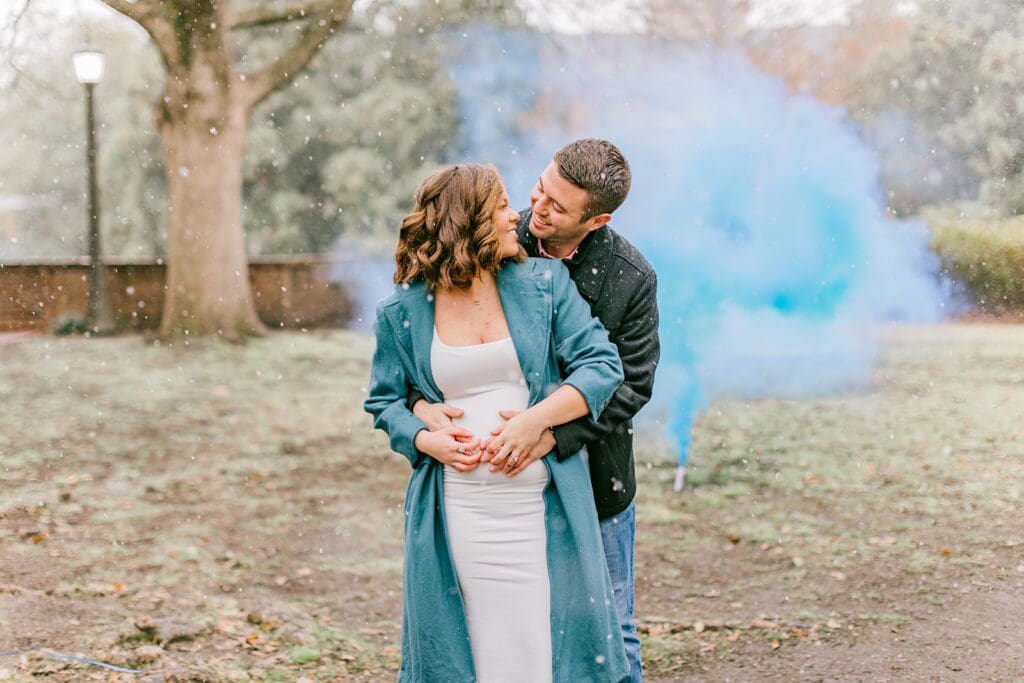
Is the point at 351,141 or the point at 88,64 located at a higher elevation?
the point at 88,64

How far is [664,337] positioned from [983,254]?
19.8 ft

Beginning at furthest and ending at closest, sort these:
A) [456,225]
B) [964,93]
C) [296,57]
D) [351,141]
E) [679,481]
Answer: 1. [351,141]
2. [296,57]
3. [964,93]
4. [679,481]
5. [456,225]

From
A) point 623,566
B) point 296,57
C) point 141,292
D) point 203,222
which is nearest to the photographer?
point 623,566

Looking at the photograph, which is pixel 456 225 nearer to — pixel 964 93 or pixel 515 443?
pixel 515 443

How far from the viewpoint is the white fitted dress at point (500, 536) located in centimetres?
242

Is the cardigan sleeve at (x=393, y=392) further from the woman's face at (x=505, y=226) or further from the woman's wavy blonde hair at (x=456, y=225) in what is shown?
the woman's face at (x=505, y=226)

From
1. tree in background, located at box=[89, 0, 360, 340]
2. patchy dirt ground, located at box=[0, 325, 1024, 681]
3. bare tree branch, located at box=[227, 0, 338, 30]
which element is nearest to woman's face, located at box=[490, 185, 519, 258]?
patchy dirt ground, located at box=[0, 325, 1024, 681]

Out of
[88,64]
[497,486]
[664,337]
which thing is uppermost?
[88,64]

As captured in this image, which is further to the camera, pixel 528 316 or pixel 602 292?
pixel 602 292

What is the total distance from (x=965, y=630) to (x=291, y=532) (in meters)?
3.79

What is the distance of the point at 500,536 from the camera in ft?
7.97

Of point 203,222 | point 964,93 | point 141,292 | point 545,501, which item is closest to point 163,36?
point 203,222

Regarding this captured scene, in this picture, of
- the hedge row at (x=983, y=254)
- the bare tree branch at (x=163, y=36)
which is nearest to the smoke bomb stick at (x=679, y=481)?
the hedge row at (x=983, y=254)

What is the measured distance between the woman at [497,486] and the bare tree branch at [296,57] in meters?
9.72
